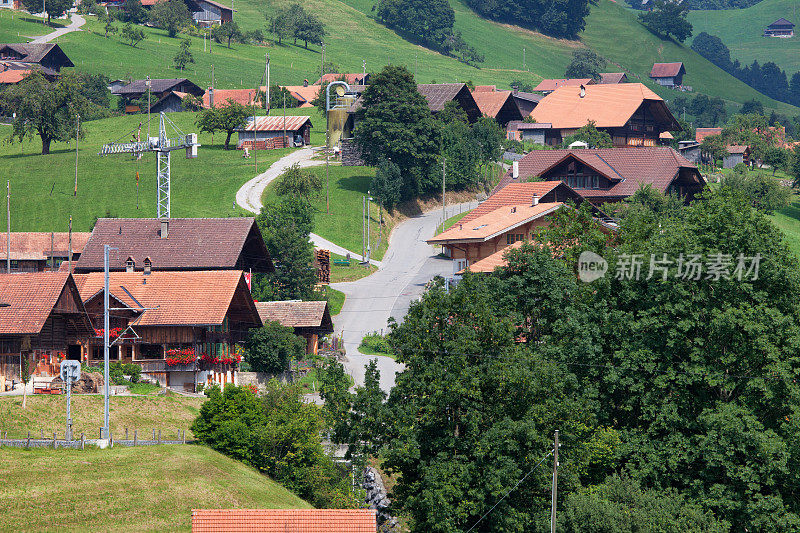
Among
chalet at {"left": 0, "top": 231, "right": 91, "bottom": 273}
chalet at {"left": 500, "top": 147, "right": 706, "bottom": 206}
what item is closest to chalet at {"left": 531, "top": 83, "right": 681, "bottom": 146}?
chalet at {"left": 500, "top": 147, "right": 706, "bottom": 206}

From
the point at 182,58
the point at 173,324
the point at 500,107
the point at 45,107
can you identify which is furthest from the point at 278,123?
the point at 173,324

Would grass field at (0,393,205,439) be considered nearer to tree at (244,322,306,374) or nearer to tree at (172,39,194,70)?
tree at (244,322,306,374)

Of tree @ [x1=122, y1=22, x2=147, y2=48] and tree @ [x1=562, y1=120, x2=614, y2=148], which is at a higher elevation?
tree @ [x1=122, y1=22, x2=147, y2=48]

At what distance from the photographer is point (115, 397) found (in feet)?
183

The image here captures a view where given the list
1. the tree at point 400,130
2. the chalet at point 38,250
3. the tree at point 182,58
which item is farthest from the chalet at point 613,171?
the tree at point 182,58

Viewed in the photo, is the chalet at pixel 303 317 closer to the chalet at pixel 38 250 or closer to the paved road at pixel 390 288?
the paved road at pixel 390 288

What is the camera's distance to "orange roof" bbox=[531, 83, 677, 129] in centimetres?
14350

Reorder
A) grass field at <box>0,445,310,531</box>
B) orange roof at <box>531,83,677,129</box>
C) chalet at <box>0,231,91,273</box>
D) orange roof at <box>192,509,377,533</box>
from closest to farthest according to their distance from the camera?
orange roof at <box>192,509,377,533</box>
grass field at <box>0,445,310,531</box>
chalet at <box>0,231,91,273</box>
orange roof at <box>531,83,677,129</box>

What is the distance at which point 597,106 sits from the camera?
149 m

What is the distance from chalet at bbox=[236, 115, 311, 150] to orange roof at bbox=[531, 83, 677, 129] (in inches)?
1388

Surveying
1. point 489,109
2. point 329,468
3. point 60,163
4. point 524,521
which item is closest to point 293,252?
point 329,468

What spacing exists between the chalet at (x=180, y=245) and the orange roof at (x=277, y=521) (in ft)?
133

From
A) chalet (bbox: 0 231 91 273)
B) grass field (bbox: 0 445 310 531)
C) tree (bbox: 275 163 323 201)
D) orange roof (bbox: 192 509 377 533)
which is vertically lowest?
chalet (bbox: 0 231 91 273)

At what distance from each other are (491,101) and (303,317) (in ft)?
258
